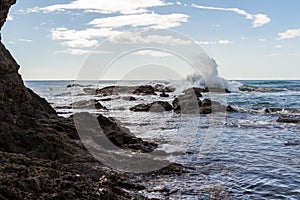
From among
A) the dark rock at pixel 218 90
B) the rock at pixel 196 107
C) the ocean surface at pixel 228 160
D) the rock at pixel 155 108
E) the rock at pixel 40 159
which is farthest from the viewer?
the dark rock at pixel 218 90

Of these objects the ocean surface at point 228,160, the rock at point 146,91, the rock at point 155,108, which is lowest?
the ocean surface at point 228,160

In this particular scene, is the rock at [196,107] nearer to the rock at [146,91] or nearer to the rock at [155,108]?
the rock at [155,108]

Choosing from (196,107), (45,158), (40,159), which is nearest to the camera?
(40,159)

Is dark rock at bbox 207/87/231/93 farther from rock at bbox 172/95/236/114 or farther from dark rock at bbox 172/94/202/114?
rock at bbox 172/95/236/114

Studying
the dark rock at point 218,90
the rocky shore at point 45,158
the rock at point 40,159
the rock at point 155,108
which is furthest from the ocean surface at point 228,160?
the dark rock at point 218,90

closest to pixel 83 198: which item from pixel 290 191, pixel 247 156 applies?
pixel 290 191

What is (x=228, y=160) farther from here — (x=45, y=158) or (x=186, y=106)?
(x=186, y=106)

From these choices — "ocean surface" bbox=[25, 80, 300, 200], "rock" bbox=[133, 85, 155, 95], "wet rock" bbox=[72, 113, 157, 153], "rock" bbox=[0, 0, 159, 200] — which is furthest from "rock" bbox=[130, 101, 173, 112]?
"rock" bbox=[133, 85, 155, 95]

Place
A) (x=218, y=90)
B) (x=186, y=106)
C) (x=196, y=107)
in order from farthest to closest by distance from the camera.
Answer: (x=218, y=90) < (x=186, y=106) < (x=196, y=107)

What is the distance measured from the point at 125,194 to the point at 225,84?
46.0m

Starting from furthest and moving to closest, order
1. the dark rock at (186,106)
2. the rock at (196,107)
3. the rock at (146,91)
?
the rock at (146,91), the dark rock at (186,106), the rock at (196,107)

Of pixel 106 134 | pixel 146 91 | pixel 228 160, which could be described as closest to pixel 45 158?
pixel 106 134

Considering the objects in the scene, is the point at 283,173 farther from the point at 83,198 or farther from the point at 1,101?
the point at 1,101

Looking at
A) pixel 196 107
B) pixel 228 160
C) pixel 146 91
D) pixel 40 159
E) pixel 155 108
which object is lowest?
pixel 228 160
